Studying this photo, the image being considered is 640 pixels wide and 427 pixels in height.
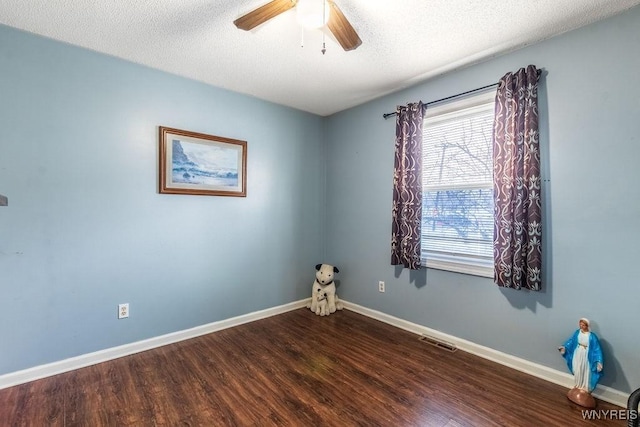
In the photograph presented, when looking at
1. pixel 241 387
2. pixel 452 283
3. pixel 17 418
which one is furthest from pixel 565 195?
pixel 17 418

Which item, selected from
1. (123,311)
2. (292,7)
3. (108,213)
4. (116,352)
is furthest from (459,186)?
(116,352)

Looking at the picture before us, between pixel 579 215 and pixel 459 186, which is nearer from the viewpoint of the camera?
pixel 579 215

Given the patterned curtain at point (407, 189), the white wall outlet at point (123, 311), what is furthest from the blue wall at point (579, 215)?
the white wall outlet at point (123, 311)

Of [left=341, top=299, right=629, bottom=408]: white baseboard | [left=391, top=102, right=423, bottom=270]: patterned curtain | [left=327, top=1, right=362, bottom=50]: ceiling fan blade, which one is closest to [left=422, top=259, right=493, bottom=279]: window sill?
[left=391, top=102, right=423, bottom=270]: patterned curtain

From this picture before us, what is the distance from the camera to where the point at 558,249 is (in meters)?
2.11

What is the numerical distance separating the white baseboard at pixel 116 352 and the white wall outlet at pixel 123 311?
9.6 inches

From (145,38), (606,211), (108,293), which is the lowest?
(108,293)

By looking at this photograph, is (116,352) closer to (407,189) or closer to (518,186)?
(407,189)

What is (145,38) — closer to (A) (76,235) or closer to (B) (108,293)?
(A) (76,235)

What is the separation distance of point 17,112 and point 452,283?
3601 millimetres

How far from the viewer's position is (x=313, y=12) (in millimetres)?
1559

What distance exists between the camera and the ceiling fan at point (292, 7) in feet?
5.18

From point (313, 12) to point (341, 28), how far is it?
220 millimetres

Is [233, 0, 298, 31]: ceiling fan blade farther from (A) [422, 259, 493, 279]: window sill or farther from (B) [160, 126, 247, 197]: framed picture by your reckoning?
(A) [422, 259, 493, 279]: window sill
